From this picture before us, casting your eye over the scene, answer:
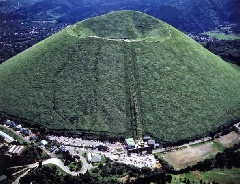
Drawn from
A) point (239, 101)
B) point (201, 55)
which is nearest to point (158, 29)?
point (201, 55)

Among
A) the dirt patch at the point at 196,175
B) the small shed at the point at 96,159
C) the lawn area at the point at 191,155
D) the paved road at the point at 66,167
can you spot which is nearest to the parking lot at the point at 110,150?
the small shed at the point at 96,159

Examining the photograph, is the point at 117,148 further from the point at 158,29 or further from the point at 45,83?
the point at 158,29

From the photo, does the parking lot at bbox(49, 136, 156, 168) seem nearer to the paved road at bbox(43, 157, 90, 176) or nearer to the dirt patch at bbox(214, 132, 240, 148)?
the paved road at bbox(43, 157, 90, 176)

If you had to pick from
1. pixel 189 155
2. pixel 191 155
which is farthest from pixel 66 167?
pixel 191 155

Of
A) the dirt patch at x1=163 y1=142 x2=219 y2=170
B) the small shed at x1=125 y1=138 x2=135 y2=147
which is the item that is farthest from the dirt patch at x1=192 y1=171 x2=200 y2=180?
the small shed at x1=125 y1=138 x2=135 y2=147

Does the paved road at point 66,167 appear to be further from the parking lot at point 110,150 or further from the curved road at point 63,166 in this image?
the parking lot at point 110,150

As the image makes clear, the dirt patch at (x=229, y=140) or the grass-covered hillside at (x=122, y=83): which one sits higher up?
the grass-covered hillside at (x=122, y=83)
